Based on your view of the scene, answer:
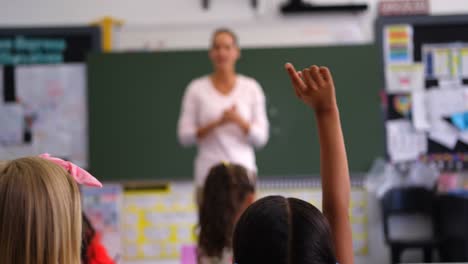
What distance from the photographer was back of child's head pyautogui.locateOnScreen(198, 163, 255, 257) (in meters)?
2.29

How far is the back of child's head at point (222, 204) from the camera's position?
229cm

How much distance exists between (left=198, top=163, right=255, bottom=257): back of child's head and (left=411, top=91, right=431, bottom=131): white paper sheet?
2.55 metres

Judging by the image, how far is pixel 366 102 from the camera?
464 centimetres

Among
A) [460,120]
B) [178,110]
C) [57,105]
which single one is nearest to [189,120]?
[178,110]

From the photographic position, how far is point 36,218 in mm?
980

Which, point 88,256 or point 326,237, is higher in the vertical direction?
point 326,237

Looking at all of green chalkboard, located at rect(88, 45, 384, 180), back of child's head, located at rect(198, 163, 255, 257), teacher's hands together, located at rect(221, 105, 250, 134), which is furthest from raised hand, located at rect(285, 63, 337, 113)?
green chalkboard, located at rect(88, 45, 384, 180)

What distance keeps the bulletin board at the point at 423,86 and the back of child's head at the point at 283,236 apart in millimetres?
3853

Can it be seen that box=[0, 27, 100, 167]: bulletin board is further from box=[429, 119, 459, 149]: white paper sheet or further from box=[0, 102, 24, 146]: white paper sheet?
box=[429, 119, 459, 149]: white paper sheet

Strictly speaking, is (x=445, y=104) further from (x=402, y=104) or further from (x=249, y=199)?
(x=249, y=199)

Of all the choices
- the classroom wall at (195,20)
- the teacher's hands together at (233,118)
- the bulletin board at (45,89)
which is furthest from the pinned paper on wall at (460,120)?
the bulletin board at (45,89)

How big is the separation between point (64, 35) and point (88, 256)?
3436mm

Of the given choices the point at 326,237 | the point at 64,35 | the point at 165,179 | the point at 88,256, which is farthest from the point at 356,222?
the point at 326,237

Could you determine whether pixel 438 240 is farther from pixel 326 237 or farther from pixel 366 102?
pixel 326 237
